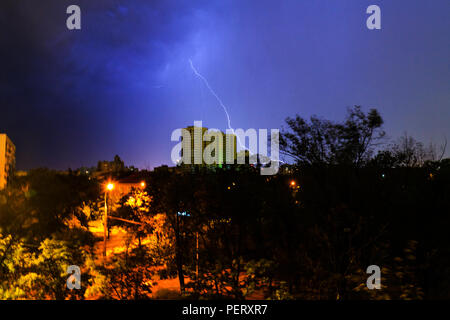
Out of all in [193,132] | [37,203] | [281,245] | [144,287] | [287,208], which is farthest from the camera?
[193,132]

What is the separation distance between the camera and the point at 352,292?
565 centimetres

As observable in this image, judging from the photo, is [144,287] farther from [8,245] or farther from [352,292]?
[352,292]

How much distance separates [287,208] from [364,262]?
168 inches

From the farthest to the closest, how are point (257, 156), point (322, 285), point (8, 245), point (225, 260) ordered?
point (257, 156) < point (225, 260) < point (322, 285) < point (8, 245)

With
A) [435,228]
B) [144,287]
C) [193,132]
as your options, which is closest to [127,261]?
[144,287]

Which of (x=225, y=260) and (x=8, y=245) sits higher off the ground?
(x=8, y=245)

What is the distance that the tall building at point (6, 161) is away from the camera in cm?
586

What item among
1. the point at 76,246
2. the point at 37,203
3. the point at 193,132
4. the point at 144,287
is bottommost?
the point at 144,287

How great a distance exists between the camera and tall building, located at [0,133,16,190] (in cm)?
586

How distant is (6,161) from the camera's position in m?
6.16

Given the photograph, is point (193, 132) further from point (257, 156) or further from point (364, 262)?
point (364, 262)

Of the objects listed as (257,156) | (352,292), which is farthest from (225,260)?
(257,156)

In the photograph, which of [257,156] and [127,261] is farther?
[257,156]

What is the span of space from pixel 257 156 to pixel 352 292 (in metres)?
7.79
